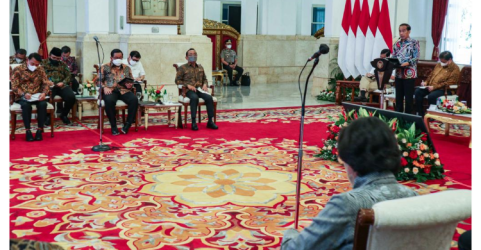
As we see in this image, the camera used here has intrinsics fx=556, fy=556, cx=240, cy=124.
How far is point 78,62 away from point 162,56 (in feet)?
6.04

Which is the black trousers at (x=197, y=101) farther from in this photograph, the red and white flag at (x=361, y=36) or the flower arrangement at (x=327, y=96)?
the flower arrangement at (x=327, y=96)

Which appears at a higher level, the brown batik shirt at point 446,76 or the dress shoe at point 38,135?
the brown batik shirt at point 446,76

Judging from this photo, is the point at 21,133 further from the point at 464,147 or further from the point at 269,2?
the point at 269,2

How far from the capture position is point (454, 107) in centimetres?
847

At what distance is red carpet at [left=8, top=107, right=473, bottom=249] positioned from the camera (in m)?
4.50

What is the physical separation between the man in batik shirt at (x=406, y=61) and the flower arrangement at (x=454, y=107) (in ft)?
3.23

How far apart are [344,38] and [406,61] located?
13.1 ft

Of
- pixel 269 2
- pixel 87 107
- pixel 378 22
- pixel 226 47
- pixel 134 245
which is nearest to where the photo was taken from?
pixel 134 245

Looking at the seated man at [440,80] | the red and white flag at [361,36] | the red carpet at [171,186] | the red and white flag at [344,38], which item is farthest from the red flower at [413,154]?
the red and white flag at [344,38]

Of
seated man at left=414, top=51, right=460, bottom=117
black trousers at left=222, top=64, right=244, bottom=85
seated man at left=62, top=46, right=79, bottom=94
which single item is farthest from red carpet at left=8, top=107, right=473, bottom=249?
black trousers at left=222, top=64, right=244, bottom=85

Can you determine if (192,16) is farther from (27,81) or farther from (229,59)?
(229,59)

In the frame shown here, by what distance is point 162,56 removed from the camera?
1189 cm

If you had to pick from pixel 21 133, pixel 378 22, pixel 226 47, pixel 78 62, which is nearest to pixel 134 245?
pixel 21 133

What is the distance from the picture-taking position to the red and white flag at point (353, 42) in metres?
13.1
